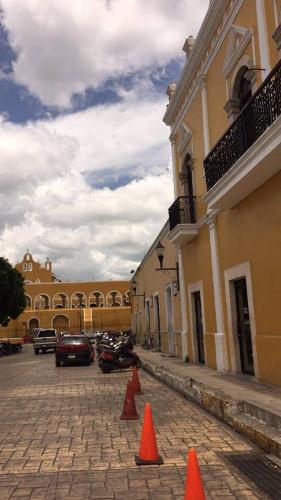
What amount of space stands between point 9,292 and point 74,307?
4391 cm

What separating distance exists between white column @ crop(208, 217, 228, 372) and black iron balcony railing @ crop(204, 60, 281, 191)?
1669mm

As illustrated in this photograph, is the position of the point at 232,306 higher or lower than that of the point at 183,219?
lower

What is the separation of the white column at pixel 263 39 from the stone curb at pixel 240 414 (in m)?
5.82

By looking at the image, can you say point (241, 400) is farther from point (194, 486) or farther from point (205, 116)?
point (205, 116)

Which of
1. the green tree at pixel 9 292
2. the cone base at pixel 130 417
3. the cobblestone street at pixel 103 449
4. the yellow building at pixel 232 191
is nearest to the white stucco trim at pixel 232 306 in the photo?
the yellow building at pixel 232 191

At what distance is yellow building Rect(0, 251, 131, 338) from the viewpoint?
7394 cm

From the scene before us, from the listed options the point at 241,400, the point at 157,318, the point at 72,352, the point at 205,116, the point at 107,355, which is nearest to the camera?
the point at 241,400

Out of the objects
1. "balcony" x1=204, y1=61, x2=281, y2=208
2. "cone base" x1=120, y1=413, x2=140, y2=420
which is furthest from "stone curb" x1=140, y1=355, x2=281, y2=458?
"balcony" x1=204, y1=61, x2=281, y2=208

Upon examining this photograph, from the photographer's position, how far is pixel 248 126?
29.5 feet

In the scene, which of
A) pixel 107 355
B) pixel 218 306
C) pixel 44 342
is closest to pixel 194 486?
pixel 218 306

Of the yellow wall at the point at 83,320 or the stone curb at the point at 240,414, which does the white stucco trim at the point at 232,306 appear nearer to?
the stone curb at the point at 240,414

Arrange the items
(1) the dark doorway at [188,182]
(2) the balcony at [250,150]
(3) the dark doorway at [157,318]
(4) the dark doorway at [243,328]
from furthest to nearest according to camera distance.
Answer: (3) the dark doorway at [157,318], (1) the dark doorway at [188,182], (4) the dark doorway at [243,328], (2) the balcony at [250,150]

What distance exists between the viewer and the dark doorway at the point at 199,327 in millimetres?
14969

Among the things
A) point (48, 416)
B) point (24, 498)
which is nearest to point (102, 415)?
point (48, 416)
